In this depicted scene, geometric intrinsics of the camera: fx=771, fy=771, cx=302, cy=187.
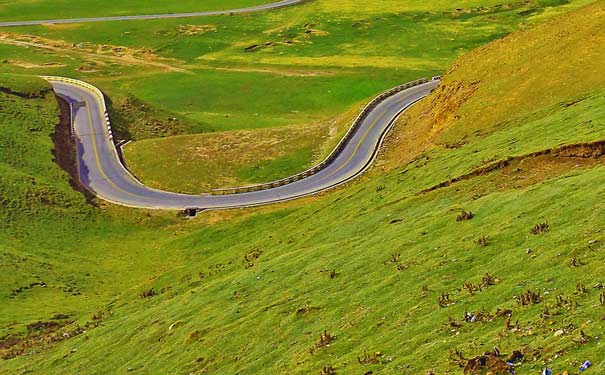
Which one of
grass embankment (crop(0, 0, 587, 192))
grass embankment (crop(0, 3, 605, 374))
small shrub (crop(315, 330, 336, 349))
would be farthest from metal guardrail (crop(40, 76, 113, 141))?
small shrub (crop(315, 330, 336, 349))

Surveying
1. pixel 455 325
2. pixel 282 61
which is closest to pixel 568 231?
pixel 455 325

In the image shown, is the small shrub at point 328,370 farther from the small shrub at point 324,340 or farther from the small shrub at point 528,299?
the small shrub at point 528,299

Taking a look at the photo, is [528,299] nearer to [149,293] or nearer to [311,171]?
[149,293]

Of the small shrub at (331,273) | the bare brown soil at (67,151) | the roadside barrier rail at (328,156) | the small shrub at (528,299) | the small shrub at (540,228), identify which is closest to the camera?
the small shrub at (528,299)

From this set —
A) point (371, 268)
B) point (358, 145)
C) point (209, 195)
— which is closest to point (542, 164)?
point (371, 268)

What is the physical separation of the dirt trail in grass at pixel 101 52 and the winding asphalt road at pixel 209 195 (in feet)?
168

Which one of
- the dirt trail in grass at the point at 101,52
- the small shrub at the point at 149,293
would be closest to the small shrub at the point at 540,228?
the small shrub at the point at 149,293

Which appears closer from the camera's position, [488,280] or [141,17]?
[488,280]

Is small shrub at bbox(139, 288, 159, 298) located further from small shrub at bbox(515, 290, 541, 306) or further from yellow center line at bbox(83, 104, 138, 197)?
yellow center line at bbox(83, 104, 138, 197)

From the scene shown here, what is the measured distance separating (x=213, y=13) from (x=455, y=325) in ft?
A: 584

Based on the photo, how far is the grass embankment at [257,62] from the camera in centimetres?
10125

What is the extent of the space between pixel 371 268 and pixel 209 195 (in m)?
46.8

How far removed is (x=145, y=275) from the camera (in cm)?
5956

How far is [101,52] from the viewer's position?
163 metres
